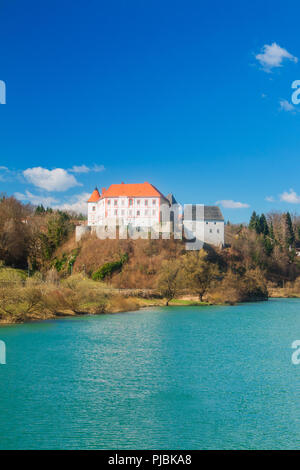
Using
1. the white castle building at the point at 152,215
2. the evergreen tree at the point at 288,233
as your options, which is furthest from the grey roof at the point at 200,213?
the evergreen tree at the point at 288,233

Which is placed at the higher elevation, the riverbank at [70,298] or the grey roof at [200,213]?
the grey roof at [200,213]

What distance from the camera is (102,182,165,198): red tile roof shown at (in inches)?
2899

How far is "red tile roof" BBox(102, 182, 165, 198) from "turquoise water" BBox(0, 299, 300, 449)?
4560cm

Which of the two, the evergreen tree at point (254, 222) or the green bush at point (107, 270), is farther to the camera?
the evergreen tree at point (254, 222)

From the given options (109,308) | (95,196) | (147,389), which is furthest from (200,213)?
(147,389)

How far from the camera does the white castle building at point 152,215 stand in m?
71.3

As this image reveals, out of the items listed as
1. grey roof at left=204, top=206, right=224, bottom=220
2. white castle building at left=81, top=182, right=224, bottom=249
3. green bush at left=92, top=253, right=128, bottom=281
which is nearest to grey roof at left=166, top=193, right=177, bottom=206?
white castle building at left=81, top=182, right=224, bottom=249

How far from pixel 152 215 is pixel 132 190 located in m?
5.81

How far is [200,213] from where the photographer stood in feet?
250

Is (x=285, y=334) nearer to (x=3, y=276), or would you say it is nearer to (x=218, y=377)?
(x=218, y=377)

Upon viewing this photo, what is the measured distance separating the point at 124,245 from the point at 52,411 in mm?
52045

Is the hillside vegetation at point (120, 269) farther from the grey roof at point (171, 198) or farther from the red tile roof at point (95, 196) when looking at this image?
the grey roof at point (171, 198)

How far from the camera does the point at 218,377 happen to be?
17.9 metres

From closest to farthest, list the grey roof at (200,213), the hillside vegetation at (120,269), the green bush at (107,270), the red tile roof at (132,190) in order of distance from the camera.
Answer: the hillside vegetation at (120,269) → the green bush at (107,270) → the red tile roof at (132,190) → the grey roof at (200,213)
